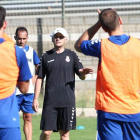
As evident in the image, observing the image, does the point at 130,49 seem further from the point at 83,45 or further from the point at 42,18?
the point at 42,18

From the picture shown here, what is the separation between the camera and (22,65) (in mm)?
4656

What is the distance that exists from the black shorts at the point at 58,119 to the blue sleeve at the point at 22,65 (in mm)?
2840

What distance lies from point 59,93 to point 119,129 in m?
2.61

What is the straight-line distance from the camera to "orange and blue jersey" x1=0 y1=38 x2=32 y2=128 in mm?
4590

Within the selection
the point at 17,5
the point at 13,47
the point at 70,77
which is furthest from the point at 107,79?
the point at 17,5

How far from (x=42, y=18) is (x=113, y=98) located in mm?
10323

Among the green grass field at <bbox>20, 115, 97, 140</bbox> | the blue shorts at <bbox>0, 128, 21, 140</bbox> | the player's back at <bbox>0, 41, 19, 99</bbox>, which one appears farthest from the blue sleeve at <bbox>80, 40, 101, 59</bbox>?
the green grass field at <bbox>20, 115, 97, 140</bbox>

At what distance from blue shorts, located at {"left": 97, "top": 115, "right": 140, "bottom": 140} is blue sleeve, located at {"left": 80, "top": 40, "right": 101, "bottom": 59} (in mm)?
694

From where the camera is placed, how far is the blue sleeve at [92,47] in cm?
509

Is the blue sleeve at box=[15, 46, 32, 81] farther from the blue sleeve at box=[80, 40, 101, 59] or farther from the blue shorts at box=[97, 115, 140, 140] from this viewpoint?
the blue shorts at box=[97, 115, 140, 140]

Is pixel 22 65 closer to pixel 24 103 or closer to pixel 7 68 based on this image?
pixel 7 68

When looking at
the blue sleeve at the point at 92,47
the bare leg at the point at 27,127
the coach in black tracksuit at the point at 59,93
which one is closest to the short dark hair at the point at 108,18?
the blue sleeve at the point at 92,47

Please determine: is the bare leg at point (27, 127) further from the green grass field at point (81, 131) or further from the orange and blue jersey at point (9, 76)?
the orange and blue jersey at point (9, 76)

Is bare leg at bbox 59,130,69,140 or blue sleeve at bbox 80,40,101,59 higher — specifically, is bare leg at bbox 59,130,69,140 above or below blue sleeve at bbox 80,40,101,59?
below
